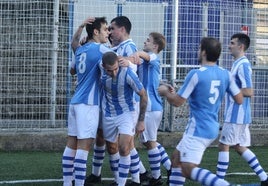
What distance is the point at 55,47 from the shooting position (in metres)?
12.5

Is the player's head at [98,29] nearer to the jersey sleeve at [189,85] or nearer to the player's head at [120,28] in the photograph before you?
the player's head at [120,28]

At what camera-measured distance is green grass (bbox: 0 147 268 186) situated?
366 inches

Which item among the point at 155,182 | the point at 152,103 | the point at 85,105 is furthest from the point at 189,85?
the point at 155,182

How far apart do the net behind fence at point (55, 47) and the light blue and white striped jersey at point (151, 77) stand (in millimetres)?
3554

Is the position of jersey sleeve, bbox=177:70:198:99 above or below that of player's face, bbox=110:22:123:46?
below

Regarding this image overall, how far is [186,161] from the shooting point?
6961 mm

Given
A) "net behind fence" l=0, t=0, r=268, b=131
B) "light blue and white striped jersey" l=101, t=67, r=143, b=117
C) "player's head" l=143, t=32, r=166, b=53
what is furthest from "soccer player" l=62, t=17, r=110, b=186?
"net behind fence" l=0, t=0, r=268, b=131

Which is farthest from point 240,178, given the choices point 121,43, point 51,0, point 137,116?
point 51,0

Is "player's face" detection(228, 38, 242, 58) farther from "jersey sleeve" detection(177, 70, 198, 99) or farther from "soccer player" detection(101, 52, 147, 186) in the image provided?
"jersey sleeve" detection(177, 70, 198, 99)

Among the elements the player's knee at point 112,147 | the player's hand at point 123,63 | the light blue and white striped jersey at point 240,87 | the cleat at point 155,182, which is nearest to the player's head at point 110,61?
the player's hand at point 123,63

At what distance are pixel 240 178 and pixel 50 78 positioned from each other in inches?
178

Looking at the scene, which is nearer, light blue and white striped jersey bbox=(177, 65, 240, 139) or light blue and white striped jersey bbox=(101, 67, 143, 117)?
light blue and white striped jersey bbox=(177, 65, 240, 139)

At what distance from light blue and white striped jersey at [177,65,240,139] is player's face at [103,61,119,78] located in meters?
1.09

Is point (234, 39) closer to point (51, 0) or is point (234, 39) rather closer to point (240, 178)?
point (240, 178)
